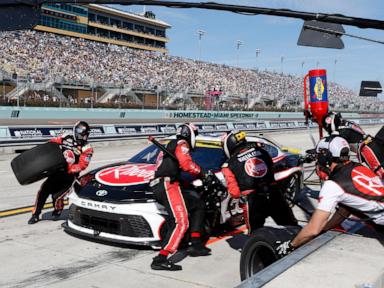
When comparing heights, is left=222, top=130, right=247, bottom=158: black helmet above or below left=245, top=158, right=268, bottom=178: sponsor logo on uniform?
above

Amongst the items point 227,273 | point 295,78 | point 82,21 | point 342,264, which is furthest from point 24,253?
point 295,78

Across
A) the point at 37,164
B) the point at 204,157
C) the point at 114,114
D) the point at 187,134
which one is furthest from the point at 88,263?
the point at 114,114

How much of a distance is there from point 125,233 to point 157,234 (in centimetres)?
39

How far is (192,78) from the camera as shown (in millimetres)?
64188

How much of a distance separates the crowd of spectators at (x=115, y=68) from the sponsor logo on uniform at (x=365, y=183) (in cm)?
3088

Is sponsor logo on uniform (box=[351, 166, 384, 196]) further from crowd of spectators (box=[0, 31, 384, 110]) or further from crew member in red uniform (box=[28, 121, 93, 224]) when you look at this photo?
crowd of spectators (box=[0, 31, 384, 110])

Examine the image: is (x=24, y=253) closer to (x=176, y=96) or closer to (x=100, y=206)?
(x=100, y=206)

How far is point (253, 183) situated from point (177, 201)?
91cm

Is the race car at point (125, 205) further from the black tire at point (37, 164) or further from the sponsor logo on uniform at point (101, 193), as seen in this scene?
the black tire at point (37, 164)

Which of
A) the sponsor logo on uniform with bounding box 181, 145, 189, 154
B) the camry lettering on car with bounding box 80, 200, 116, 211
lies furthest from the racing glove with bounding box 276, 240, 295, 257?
the camry lettering on car with bounding box 80, 200, 116, 211

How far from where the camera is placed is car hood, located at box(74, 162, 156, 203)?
18.6 ft

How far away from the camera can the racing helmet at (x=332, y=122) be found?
8.47m

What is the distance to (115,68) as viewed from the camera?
53.3 m

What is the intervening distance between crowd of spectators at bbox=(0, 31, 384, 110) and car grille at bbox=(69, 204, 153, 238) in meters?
28.5
